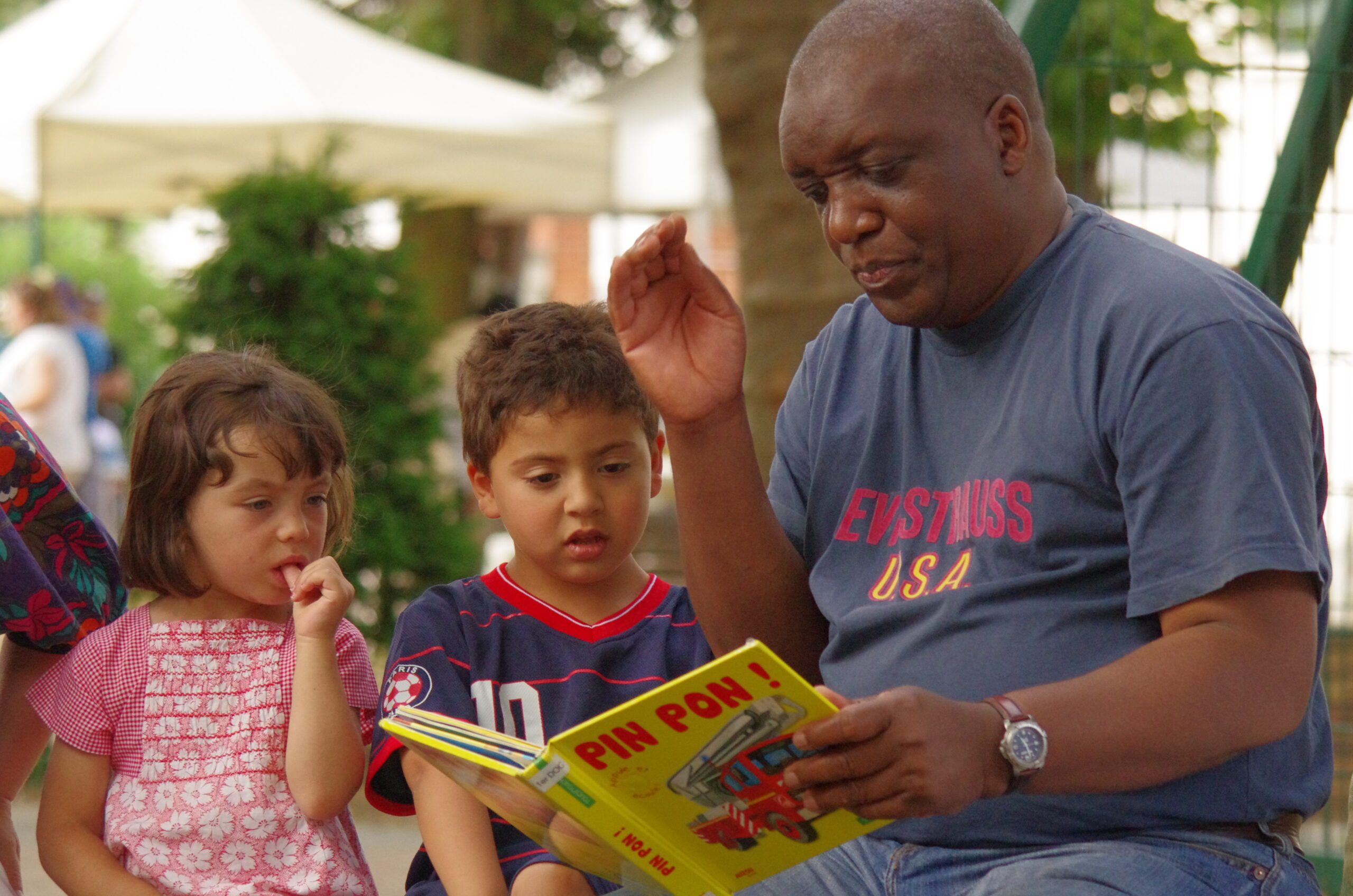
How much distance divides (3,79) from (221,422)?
6.85 m

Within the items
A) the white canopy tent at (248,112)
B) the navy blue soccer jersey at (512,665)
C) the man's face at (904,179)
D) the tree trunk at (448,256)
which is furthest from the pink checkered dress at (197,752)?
the tree trunk at (448,256)

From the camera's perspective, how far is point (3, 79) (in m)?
8.34

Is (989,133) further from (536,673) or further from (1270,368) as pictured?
(536,673)

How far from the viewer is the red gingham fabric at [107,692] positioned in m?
2.28

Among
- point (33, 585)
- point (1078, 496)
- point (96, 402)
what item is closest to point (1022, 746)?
point (1078, 496)

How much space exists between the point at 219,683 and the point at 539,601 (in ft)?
1.54

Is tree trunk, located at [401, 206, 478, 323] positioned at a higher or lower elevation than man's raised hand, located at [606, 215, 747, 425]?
lower

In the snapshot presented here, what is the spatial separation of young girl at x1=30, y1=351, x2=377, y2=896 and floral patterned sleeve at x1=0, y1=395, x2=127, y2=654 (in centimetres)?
7

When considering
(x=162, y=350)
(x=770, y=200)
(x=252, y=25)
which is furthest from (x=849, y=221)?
(x=252, y=25)

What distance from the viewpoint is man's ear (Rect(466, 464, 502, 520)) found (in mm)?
2426

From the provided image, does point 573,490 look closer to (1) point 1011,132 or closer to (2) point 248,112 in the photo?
(1) point 1011,132

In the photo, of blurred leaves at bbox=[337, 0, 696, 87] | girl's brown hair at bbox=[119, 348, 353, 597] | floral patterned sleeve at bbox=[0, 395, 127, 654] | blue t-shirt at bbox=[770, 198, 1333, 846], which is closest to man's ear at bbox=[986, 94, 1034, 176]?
blue t-shirt at bbox=[770, 198, 1333, 846]

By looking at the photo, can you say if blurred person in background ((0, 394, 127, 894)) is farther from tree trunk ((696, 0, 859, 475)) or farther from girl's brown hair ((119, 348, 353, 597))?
tree trunk ((696, 0, 859, 475))

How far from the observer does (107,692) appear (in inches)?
90.4
